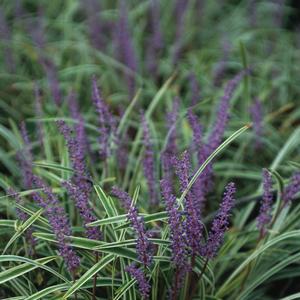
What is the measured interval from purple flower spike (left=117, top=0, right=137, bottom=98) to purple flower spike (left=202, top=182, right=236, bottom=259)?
226 centimetres

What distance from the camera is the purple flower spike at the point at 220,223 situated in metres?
1.95

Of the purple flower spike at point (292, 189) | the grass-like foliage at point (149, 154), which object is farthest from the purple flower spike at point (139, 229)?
the purple flower spike at point (292, 189)

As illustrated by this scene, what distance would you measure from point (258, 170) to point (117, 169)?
113cm

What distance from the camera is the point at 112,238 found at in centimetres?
264

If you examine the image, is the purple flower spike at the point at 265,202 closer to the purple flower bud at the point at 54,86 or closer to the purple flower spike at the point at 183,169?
the purple flower spike at the point at 183,169

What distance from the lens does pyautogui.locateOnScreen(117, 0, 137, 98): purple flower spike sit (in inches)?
165

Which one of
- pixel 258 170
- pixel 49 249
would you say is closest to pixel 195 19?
pixel 258 170

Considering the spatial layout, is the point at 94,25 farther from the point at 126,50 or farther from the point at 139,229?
the point at 139,229

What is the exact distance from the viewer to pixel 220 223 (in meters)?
1.99

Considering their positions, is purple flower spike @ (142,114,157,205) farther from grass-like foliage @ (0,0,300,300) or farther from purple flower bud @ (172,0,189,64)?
purple flower bud @ (172,0,189,64)

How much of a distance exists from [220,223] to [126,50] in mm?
2687

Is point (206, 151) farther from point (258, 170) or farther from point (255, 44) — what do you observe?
point (255, 44)

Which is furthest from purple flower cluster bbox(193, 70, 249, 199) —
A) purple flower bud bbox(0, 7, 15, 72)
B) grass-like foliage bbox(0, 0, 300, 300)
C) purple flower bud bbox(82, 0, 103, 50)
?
purple flower bud bbox(0, 7, 15, 72)

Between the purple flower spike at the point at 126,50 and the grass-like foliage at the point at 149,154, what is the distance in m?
0.01
